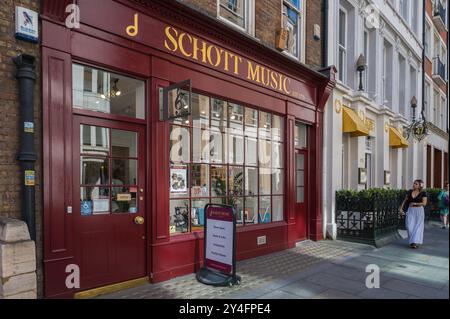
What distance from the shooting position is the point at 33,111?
391 centimetres

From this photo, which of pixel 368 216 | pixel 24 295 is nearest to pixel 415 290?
pixel 368 216

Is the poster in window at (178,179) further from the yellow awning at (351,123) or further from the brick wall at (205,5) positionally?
the yellow awning at (351,123)

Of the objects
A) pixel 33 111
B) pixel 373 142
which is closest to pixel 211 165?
pixel 33 111

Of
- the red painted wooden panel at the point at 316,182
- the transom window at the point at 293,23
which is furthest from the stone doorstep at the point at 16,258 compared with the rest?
the transom window at the point at 293,23

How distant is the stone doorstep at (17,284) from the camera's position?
126 inches

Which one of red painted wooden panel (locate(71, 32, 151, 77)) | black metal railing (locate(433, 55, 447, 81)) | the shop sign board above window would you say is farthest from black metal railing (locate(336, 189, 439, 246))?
black metal railing (locate(433, 55, 447, 81))

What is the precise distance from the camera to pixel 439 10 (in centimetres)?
1911

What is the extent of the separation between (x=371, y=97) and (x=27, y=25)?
11100 mm

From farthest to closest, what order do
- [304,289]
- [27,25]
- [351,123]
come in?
[351,123]
[304,289]
[27,25]

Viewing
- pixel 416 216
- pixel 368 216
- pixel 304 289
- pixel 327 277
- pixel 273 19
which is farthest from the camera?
pixel 368 216

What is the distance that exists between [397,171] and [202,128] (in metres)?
11.3

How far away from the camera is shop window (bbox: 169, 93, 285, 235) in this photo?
5820mm

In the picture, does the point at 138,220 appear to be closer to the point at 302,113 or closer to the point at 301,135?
the point at 302,113

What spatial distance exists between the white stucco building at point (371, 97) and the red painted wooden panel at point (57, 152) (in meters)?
6.85
